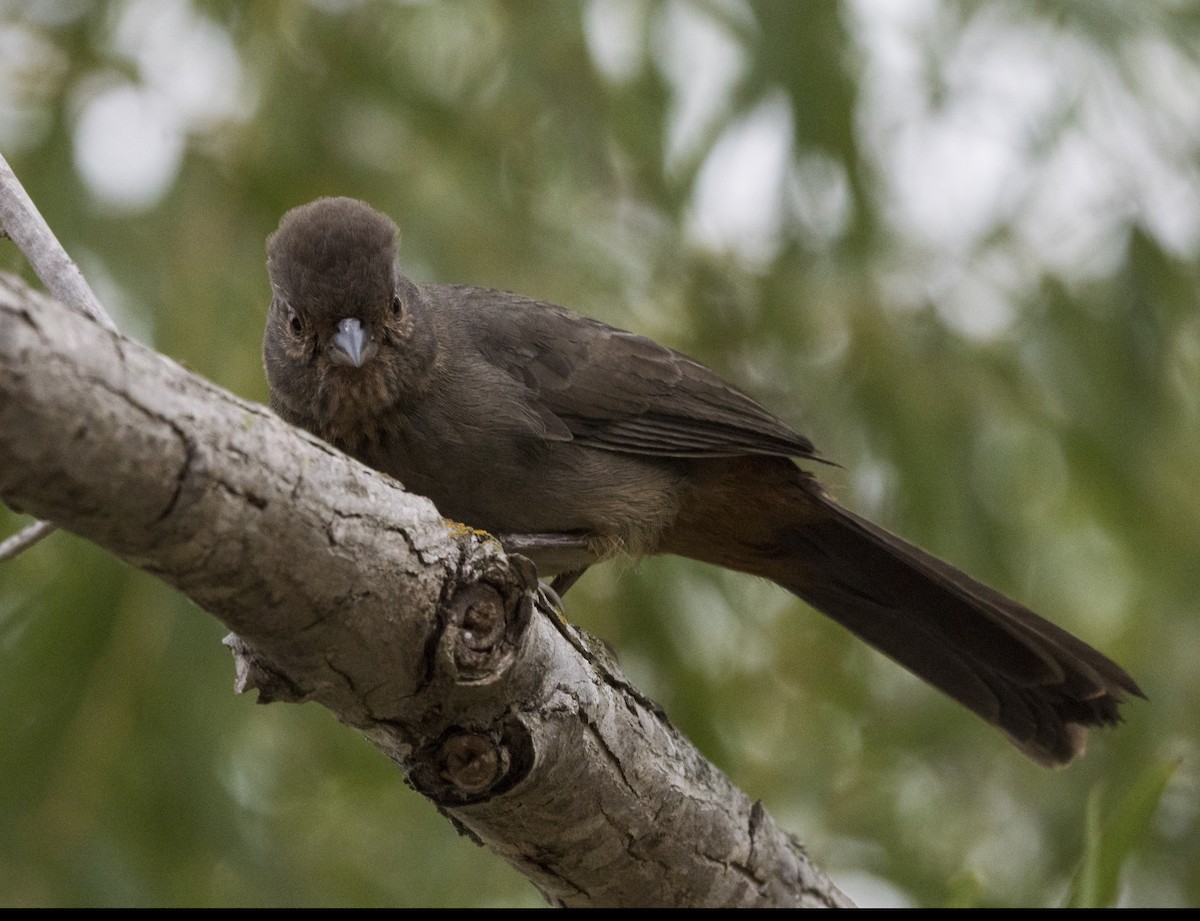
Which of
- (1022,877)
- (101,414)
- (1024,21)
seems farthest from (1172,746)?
(101,414)

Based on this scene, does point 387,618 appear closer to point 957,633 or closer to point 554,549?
point 554,549

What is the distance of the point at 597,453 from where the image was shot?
4773mm

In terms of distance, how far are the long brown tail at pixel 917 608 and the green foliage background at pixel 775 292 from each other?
0.53 m

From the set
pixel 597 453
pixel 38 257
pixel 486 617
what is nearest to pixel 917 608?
pixel 597 453

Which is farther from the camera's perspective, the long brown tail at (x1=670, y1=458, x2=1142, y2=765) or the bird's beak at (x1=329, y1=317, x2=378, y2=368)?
the long brown tail at (x1=670, y1=458, x2=1142, y2=765)

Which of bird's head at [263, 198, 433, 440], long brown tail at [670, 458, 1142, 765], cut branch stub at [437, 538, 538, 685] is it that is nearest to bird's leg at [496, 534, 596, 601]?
long brown tail at [670, 458, 1142, 765]

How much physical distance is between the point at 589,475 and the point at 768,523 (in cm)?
73

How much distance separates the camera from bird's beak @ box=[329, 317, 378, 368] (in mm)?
4320

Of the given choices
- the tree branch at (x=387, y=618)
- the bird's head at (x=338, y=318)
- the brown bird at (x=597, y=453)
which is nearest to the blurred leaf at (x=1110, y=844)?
the tree branch at (x=387, y=618)

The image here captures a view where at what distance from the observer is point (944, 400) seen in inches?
220

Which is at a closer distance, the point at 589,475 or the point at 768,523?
the point at 589,475

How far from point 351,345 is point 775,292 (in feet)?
6.15

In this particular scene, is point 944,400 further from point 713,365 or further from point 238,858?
point 238,858

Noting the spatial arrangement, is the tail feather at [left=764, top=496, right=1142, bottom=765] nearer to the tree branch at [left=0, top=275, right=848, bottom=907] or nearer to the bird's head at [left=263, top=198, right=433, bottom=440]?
the tree branch at [left=0, top=275, right=848, bottom=907]
